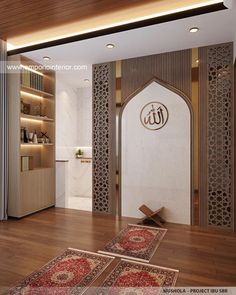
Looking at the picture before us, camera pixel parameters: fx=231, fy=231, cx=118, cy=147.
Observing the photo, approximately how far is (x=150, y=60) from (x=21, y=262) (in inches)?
129

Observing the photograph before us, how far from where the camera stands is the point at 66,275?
2066mm

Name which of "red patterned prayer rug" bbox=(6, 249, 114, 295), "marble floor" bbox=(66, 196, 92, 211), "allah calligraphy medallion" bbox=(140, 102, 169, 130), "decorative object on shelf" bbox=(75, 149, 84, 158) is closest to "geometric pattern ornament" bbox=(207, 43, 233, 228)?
"allah calligraphy medallion" bbox=(140, 102, 169, 130)

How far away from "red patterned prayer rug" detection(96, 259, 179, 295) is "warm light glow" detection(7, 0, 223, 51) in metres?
2.84

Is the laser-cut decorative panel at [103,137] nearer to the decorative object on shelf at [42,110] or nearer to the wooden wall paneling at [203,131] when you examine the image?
the decorative object on shelf at [42,110]

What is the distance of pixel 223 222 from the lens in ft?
11.0

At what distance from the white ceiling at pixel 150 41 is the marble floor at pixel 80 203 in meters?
2.74

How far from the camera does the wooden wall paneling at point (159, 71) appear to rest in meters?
3.51

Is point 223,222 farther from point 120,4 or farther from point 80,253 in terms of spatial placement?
point 120,4

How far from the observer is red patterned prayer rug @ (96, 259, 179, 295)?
1872 mm

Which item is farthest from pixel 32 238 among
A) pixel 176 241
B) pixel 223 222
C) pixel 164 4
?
pixel 164 4

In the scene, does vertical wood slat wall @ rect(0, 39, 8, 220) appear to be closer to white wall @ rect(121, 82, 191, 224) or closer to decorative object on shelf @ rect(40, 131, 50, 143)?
decorative object on shelf @ rect(40, 131, 50, 143)

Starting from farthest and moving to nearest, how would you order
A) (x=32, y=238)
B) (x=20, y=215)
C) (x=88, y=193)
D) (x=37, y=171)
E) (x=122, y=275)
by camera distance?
(x=88, y=193) < (x=37, y=171) < (x=20, y=215) < (x=32, y=238) < (x=122, y=275)

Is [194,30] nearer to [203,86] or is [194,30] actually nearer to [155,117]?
[203,86]

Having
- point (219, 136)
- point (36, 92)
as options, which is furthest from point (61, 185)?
point (219, 136)
